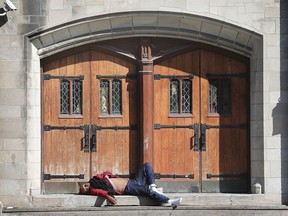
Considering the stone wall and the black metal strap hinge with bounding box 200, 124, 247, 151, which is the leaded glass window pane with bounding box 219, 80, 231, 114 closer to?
the black metal strap hinge with bounding box 200, 124, 247, 151

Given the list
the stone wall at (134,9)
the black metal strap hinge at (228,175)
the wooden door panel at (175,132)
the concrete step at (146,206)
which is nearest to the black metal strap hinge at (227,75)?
the wooden door panel at (175,132)

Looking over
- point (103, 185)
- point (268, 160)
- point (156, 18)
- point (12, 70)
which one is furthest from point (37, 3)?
point (268, 160)

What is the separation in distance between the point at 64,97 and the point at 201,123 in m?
2.37

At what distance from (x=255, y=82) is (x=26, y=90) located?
378 cm

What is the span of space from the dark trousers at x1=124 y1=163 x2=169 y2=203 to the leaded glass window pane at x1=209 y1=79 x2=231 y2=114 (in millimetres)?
1532

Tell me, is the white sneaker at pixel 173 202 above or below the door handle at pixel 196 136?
below

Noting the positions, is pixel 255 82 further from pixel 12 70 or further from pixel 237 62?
pixel 12 70

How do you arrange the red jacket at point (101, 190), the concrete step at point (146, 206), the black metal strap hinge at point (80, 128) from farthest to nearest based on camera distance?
the black metal strap hinge at point (80, 128) < the red jacket at point (101, 190) < the concrete step at point (146, 206)

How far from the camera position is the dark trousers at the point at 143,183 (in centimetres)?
1247

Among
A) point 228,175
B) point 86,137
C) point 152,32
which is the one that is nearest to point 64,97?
point 86,137

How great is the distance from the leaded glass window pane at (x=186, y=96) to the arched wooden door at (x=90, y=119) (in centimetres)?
82

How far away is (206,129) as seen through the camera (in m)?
Result: 13.0

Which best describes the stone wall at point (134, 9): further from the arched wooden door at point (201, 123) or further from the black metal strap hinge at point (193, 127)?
the black metal strap hinge at point (193, 127)

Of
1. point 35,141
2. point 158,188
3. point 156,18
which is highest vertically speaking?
point 156,18
